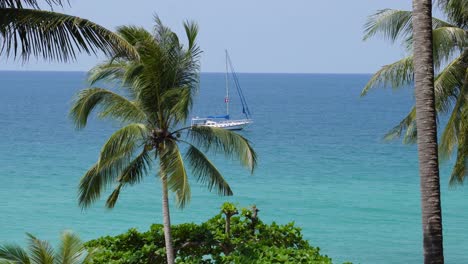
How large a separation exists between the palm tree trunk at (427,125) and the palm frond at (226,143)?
398cm

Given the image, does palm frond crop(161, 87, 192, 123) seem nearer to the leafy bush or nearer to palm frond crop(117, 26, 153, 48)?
palm frond crop(117, 26, 153, 48)

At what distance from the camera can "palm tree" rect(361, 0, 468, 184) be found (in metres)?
16.6

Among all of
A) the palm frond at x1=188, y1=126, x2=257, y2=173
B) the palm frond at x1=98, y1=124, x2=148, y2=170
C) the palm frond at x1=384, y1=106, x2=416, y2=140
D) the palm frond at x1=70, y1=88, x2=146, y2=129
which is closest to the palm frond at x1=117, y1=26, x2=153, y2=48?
the palm frond at x1=70, y1=88, x2=146, y2=129

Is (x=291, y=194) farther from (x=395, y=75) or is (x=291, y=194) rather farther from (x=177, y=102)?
(x=177, y=102)

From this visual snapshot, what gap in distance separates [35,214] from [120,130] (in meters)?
25.6

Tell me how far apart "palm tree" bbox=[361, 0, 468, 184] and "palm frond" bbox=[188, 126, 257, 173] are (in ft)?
11.0

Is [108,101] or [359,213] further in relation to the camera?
[359,213]

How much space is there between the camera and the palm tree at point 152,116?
14812 millimetres

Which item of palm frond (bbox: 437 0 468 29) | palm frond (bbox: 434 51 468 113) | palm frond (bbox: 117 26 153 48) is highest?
palm frond (bbox: 437 0 468 29)

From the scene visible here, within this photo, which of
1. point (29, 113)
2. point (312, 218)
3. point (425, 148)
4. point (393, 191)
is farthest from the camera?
point (29, 113)

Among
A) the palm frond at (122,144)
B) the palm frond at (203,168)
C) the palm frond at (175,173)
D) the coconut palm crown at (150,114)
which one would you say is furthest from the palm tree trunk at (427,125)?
the palm frond at (122,144)

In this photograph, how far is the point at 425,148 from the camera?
11.4 metres

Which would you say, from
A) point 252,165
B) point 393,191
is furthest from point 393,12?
point 393,191

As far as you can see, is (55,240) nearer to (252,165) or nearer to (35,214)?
(35,214)
